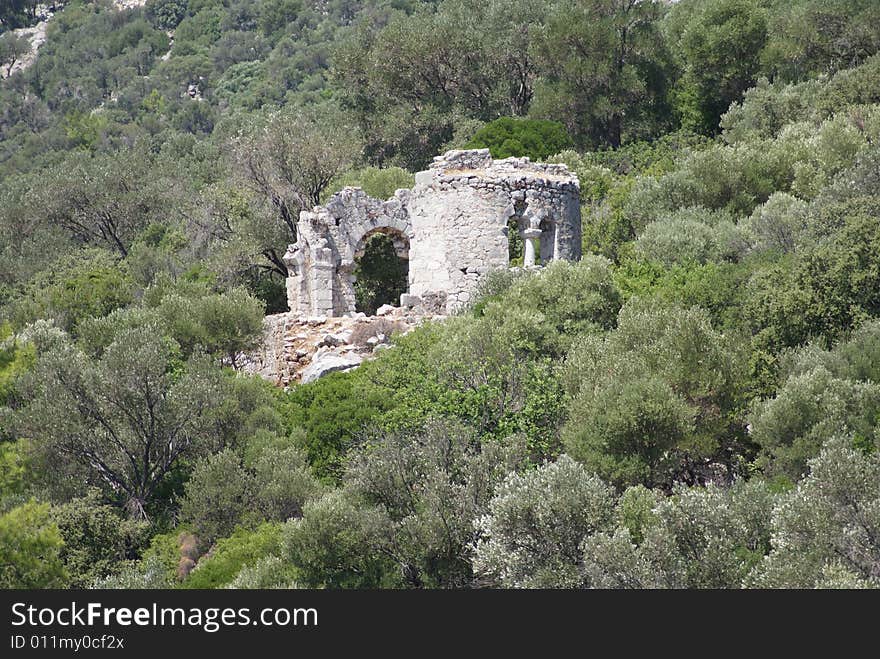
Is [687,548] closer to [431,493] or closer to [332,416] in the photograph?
[431,493]

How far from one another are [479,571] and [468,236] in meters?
14.2

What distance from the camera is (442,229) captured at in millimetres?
34344

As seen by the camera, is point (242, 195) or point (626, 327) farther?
point (242, 195)

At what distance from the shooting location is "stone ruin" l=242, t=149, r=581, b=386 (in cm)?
3384

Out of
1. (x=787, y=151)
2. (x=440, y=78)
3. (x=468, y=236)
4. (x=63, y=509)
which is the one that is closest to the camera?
(x=63, y=509)

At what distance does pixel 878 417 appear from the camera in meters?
22.9

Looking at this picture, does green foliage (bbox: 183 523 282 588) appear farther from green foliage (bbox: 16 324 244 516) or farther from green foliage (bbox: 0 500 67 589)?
green foliage (bbox: 16 324 244 516)

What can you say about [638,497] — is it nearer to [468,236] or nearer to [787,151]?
[468,236]

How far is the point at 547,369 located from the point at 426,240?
7.43m

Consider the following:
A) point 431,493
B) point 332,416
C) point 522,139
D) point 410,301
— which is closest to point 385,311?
point 410,301

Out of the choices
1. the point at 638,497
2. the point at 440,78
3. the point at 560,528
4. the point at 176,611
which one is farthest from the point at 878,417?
the point at 440,78

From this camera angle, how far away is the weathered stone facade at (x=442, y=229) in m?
34.2

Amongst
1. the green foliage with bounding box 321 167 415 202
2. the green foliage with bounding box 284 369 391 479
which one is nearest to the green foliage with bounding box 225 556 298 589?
the green foliage with bounding box 284 369 391 479

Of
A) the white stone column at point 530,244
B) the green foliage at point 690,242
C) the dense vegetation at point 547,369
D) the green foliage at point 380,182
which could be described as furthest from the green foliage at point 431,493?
the green foliage at point 380,182
